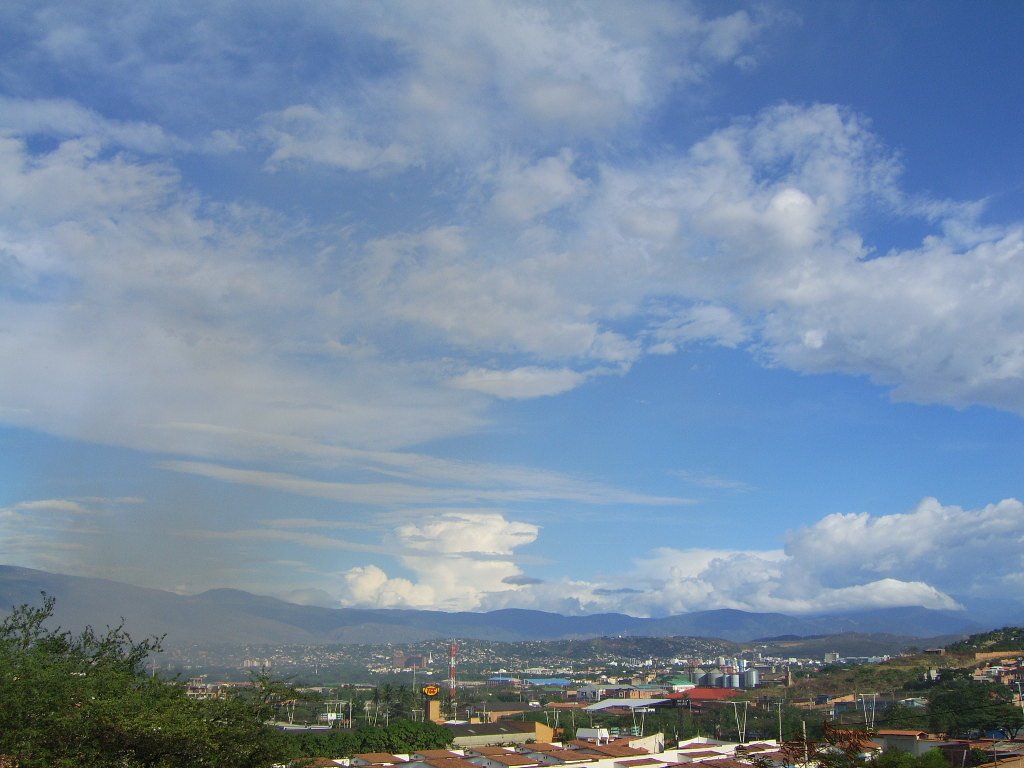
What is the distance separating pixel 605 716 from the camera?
9375 centimetres

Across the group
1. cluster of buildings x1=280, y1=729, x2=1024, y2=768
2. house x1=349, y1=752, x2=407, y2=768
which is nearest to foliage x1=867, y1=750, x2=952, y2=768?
cluster of buildings x1=280, y1=729, x2=1024, y2=768

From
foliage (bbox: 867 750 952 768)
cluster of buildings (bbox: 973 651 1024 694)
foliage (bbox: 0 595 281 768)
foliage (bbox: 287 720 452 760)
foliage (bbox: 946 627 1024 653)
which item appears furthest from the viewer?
foliage (bbox: 946 627 1024 653)

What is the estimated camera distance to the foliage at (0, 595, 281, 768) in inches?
758

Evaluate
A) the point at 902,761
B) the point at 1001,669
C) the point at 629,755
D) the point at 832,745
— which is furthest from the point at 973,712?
the point at 832,745

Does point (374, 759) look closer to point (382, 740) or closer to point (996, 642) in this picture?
point (382, 740)

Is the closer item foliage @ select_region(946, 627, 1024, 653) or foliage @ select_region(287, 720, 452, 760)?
foliage @ select_region(287, 720, 452, 760)

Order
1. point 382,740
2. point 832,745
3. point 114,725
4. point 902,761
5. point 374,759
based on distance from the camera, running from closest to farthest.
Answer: point 114,725, point 832,745, point 902,761, point 374,759, point 382,740

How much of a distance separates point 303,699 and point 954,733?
5352 centimetres

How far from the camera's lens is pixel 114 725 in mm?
19328

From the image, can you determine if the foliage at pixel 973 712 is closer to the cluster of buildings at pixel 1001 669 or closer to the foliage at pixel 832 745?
the cluster of buildings at pixel 1001 669

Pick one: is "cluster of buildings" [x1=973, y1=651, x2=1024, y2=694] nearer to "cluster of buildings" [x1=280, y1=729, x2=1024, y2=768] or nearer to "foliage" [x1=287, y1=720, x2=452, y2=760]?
"cluster of buildings" [x1=280, y1=729, x2=1024, y2=768]

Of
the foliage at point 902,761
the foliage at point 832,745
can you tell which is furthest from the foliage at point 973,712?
the foliage at point 832,745

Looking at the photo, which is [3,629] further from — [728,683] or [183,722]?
[728,683]

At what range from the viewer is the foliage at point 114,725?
1925cm
